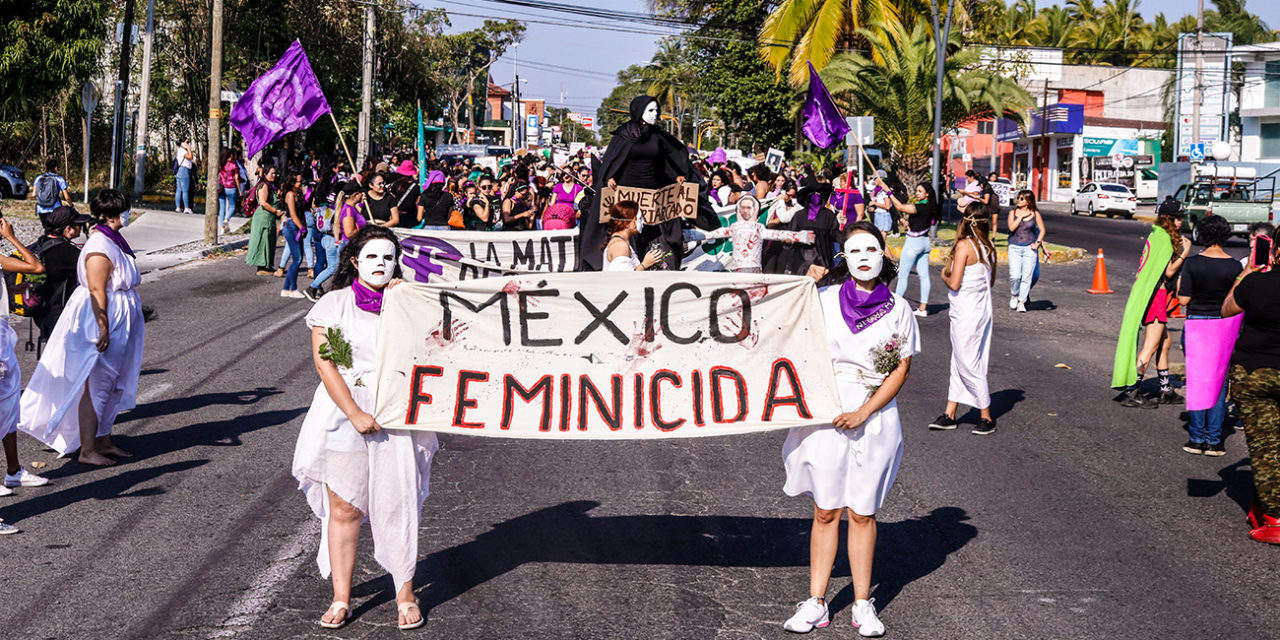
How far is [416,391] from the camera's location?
5184 millimetres

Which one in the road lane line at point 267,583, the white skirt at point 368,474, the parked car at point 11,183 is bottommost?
the road lane line at point 267,583

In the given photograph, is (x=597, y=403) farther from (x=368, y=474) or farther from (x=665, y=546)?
(x=665, y=546)

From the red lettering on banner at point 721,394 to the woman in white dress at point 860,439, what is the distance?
0.96ft

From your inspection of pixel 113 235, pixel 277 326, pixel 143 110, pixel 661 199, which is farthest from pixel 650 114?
pixel 143 110

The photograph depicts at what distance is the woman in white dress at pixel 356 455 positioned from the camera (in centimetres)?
502

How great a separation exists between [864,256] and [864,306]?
208 millimetres

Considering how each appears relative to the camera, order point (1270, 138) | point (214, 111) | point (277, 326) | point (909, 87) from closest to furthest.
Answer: point (277, 326)
point (214, 111)
point (909, 87)
point (1270, 138)

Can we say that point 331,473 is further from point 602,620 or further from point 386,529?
point 602,620

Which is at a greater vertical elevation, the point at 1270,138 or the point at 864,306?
the point at 1270,138

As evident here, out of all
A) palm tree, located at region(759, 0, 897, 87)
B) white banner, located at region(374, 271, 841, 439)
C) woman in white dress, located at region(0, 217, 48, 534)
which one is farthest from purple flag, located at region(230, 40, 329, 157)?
palm tree, located at region(759, 0, 897, 87)

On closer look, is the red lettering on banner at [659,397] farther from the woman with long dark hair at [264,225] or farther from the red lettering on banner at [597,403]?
the woman with long dark hair at [264,225]

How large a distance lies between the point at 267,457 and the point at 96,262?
1.58 m

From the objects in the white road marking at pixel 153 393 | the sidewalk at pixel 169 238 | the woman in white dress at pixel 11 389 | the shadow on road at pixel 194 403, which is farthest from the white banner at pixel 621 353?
the sidewalk at pixel 169 238

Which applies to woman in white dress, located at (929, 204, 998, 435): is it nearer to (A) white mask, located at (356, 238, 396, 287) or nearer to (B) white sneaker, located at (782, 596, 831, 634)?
(B) white sneaker, located at (782, 596, 831, 634)
